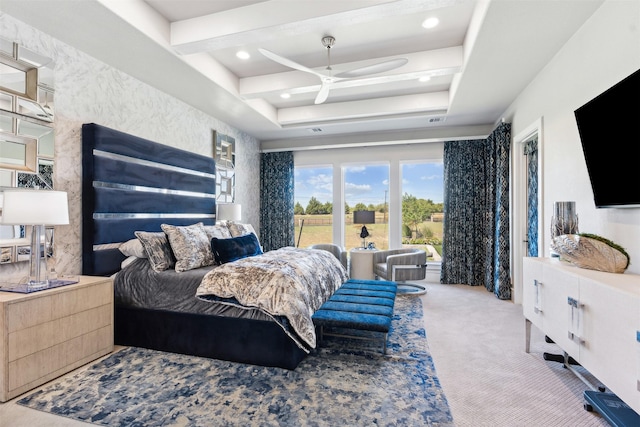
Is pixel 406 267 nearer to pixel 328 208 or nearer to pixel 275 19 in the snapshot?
pixel 328 208

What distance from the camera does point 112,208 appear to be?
10.6ft

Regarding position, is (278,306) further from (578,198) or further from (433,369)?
(578,198)

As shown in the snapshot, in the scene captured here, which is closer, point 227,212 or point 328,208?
point 227,212

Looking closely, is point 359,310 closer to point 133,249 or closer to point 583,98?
point 133,249

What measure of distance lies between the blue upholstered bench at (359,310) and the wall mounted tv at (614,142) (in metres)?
1.75

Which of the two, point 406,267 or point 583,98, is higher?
point 583,98

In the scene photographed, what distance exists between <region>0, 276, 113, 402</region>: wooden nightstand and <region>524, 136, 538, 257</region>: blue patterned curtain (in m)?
4.50

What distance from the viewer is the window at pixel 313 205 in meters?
6.48

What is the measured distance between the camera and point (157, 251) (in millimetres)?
3107

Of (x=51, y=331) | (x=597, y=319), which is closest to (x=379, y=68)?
(x=597, y=319)

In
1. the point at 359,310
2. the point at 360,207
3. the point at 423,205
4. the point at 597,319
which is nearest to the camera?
the point at 597,319

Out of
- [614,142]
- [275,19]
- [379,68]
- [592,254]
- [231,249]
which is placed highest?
[275,19]

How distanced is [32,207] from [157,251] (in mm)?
1030

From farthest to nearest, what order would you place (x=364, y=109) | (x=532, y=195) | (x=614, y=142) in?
1. (x=364, y=109)
2. (x=532, y=195)
3. (x=614, y=142)
